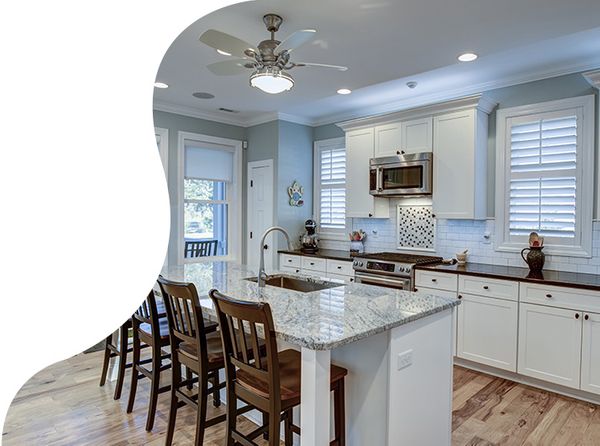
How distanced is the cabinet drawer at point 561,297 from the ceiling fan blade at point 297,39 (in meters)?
2.50

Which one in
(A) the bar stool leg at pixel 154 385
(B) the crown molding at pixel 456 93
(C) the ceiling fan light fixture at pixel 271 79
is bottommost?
(A) the bar stool leg at pixel 154 385

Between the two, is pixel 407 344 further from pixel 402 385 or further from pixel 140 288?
pixel 140 288

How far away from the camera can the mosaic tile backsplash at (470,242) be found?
3.45 meters

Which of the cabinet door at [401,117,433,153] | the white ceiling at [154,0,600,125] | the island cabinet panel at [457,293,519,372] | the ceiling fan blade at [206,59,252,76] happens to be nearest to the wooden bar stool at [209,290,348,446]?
the ceiling fan blade at [206,59,252,76]

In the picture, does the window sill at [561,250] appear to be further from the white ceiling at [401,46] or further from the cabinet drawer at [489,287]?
the white ceiling at [401,46]

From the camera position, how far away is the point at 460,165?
393 cm

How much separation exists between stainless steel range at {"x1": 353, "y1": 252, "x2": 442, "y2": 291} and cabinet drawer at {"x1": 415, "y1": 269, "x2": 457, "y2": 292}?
6 centimetres

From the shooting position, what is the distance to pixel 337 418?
193 centimetres

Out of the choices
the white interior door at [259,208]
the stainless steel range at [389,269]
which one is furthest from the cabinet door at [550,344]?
the white interior door at [259,208]

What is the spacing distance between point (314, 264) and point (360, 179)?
1.18 meters

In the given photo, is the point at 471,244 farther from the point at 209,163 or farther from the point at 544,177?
the point at 209,163

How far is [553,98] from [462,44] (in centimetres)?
137

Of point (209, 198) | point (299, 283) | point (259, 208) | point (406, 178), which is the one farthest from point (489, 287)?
point (209, 198)

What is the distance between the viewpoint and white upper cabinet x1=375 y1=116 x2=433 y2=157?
4.16 m
